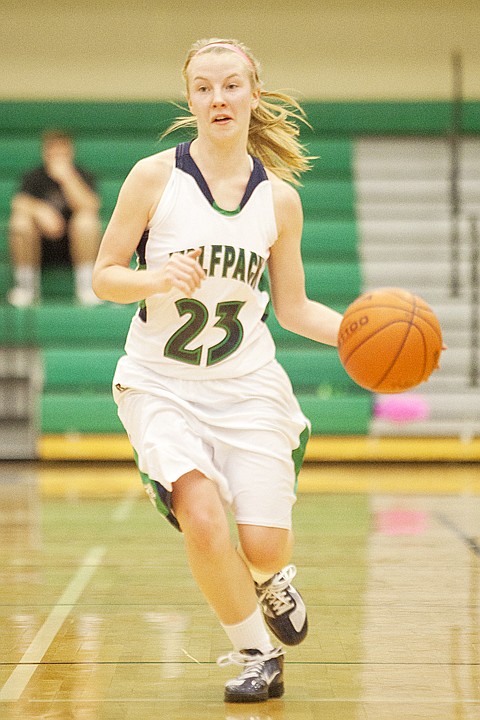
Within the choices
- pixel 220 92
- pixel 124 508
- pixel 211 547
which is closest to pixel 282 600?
pixel 211 547

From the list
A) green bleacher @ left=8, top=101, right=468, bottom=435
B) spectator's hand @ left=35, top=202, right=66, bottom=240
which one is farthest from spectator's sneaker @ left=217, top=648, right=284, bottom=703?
spectator's hand @ left=35, top=202, right=66, bottom=240

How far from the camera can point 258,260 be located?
2855 millimetres

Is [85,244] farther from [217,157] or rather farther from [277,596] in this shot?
[277,596]

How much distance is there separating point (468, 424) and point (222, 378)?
6.32 meters

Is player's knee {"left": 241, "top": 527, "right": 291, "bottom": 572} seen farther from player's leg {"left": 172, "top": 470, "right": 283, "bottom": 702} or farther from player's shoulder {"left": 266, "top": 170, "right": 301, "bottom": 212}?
player's shoulder {"left": 266, "top": 170, "right": 301, "bottom": 212}

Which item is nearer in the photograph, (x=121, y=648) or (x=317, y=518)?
(x=121, y=648)

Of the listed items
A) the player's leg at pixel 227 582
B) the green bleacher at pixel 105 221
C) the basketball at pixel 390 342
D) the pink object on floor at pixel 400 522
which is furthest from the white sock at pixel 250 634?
the green bleacher at pixel 105 221

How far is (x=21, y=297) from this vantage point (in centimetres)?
937

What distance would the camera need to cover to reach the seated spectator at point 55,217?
941cm

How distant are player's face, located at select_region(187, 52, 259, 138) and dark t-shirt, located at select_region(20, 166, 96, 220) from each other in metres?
6.75

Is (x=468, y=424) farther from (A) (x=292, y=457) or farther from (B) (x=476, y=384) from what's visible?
(A) (x=292, y=457)

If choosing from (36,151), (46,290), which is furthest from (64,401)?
(36,151)

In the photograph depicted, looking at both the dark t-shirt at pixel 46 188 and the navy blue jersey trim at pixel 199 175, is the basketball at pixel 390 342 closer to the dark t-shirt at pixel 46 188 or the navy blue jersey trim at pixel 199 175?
the navy blue jersey trim at pixel 199 175

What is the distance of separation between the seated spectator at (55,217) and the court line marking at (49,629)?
16.1ft
